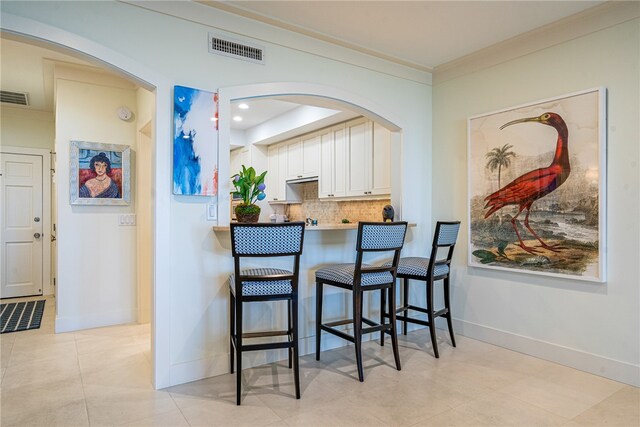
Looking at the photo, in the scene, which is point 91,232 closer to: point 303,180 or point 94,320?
point 94,320

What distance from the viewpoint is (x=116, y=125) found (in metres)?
4.13

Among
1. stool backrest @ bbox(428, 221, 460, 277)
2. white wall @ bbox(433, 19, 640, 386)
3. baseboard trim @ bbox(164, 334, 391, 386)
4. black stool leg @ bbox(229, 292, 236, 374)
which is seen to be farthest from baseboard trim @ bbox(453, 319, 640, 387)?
black stool leg @ bbox(229, 292, 236, 374)

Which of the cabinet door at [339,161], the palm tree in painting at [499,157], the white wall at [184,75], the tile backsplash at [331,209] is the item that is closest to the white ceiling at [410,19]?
the white wall at [184,75]

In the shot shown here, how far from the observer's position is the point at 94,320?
3.95 meters

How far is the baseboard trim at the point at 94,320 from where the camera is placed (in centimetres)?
378

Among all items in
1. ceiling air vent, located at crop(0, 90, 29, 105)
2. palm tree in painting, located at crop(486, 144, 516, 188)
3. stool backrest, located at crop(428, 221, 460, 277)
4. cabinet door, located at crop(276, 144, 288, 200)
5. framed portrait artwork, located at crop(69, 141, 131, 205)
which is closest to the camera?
stool backrest, located at crop(428, 221, 460, 277)

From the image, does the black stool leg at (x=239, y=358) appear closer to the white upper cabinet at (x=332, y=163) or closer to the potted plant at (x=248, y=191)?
the potted plant at (x=248, y=191)

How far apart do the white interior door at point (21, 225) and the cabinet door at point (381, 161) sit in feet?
15.8

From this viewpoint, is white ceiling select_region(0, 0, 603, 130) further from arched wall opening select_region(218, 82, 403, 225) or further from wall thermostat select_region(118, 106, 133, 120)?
wall thermostat select_region(118, 106, 133, 120)

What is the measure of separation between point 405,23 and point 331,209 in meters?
3.17

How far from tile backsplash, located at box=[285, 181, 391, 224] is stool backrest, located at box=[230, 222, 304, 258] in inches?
94.3

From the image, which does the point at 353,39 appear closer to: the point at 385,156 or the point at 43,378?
the point at 385,156

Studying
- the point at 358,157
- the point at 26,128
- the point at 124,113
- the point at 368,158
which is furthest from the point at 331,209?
the point at 26,128

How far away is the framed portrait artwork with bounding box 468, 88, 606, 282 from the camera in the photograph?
275 centimetres
